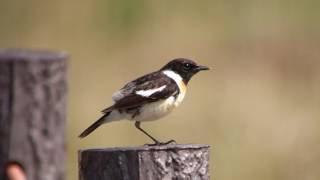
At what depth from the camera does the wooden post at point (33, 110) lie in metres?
4.59

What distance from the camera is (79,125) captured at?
1285 centimetres

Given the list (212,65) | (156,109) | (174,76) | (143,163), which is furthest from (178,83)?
(212,65)

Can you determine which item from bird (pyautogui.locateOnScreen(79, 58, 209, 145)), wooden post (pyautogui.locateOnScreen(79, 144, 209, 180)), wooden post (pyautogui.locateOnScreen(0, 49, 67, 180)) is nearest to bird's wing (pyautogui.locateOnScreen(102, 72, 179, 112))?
bird (pyautogui.locateOnScreen(79, 58, 209, 145))

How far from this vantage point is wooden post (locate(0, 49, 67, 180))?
4.59 m

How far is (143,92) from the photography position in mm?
9062

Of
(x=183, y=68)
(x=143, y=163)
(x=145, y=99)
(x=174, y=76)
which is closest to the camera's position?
(x=143, y=163)

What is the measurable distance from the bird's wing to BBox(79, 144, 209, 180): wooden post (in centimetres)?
304

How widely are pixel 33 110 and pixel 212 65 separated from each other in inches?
391

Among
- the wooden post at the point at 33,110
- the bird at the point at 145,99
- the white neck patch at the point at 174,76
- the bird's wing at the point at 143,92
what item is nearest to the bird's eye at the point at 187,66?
the white neck patch at the point at 174,76

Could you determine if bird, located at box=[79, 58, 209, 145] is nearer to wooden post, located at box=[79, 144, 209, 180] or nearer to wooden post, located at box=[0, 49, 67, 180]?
wooden post, located at box=[79, 144, 209, 180]

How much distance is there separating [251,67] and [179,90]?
17.4ft

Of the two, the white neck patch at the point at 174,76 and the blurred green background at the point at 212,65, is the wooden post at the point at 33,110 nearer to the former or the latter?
the white neck patch at the point at 174,76

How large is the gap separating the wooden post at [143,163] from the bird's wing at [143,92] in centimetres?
304

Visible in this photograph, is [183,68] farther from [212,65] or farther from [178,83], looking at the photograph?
[212,65]
